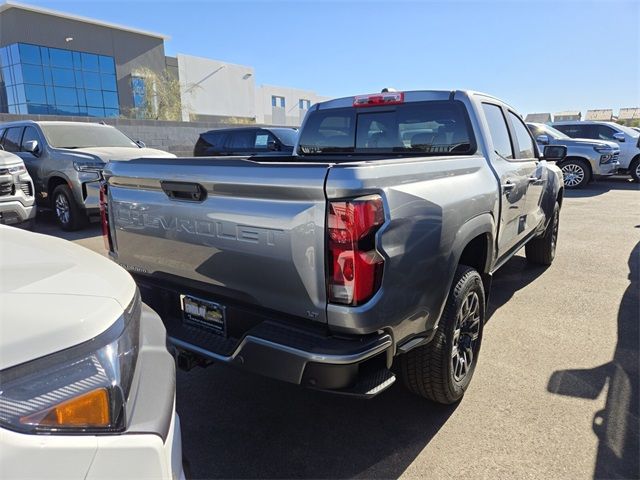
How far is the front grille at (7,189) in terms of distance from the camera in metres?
6.48

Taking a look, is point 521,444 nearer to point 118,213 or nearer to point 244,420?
point 244,420

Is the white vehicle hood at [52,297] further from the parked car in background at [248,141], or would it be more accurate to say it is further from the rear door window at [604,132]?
the rear door window at [604,132]

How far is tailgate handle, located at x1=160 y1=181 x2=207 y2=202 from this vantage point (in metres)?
2.40

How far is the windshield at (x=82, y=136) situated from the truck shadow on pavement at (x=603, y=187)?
1137cm

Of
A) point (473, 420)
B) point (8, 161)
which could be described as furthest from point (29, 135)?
point (473, 420)

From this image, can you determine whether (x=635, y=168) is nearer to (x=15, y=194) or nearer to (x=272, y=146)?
(x=272, y=146)

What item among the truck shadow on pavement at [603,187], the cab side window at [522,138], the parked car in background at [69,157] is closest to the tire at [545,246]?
the cab side window at [522,138]

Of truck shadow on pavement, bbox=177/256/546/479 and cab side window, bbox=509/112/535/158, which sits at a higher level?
cab side window, bbox=509/112/535/158

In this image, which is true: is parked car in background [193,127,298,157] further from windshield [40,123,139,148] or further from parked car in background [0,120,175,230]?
windshield [40,123,139,148]

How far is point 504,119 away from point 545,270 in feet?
8.36

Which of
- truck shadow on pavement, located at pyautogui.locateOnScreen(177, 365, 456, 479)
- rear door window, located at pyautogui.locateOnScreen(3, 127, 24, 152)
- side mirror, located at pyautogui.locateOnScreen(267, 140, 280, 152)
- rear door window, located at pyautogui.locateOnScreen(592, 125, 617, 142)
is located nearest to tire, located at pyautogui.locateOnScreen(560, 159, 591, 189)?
rear door window, located at pyautogui.locateOnScreen(592, 125, 617, 142)

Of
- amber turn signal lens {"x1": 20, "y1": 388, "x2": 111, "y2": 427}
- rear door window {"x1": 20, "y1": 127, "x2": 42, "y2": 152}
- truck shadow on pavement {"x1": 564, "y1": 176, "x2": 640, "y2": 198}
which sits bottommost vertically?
truck shadow on pavement {"x1": 564, "y1": 176, "x2": 640, "y2": 198}

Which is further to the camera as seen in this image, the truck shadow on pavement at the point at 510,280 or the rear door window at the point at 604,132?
the rear door window at the point at 604,132

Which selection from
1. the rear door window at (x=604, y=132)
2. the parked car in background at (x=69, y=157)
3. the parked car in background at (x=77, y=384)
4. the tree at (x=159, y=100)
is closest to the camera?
the parked car in background at (x=77, y=384)
